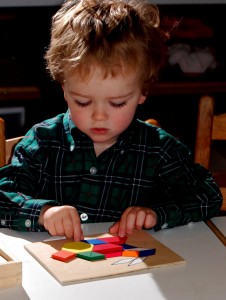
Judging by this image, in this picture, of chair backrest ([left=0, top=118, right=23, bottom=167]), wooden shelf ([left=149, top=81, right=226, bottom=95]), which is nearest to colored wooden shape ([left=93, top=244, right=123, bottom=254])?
chair backrest ([left=0, top=118, right=23, bottom=167])

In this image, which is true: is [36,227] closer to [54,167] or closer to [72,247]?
[72,247]

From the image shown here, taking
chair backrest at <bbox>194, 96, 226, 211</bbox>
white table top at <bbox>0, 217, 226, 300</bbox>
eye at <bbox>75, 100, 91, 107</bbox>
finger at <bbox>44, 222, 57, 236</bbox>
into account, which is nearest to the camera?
white table top at <bbox>0, 217, 226, 300</bbox>

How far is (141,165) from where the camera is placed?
147 centimetres

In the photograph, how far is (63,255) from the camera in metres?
1.08

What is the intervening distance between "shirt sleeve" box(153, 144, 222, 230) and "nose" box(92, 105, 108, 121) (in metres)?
0.20

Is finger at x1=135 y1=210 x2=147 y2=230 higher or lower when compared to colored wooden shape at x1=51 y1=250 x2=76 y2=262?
higher

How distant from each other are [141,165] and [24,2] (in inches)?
48.0

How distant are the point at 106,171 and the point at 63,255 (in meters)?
0.40

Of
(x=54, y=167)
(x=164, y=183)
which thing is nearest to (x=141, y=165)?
(x=164, y=183)

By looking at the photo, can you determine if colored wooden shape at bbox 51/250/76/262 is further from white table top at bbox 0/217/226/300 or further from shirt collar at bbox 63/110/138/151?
shirt collar at bbox 63/110/138/151

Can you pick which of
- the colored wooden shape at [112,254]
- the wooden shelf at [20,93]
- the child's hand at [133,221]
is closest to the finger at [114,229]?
the child's hand at [133,221]

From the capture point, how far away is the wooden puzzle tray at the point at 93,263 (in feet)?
3.35

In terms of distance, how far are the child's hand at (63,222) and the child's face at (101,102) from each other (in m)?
0.17

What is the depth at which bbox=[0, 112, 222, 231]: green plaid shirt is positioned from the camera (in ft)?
4.62
